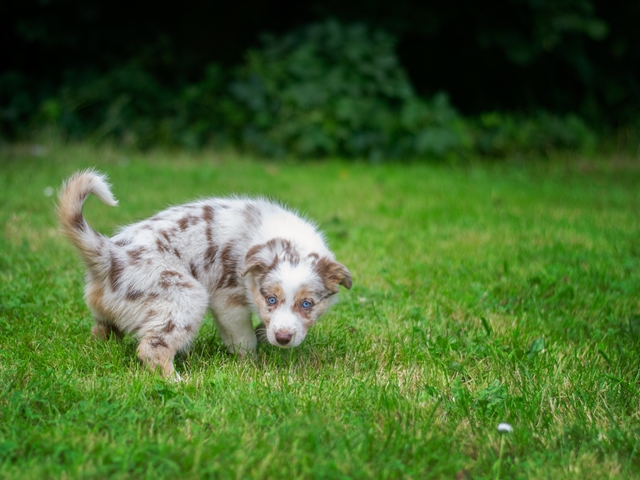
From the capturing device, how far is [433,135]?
10500 millimetres

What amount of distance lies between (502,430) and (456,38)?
36.0 ft

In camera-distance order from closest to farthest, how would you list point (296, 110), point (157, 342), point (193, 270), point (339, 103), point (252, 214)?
1. point (157, 342)
2. point (193, 270)
3. point (252, 214)
4. point (339, 103)
5. point (296, 110)

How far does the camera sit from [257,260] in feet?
11.6

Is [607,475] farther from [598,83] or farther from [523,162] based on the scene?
[598,83]

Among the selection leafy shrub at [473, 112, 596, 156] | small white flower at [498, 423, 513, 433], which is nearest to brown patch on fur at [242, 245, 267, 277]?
small white flower at [498, 423, 513, 433]

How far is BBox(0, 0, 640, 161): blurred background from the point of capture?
1086 cm

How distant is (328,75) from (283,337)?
8.22m

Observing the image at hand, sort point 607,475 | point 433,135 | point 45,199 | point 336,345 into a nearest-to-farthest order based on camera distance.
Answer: point 607,475, point 336,345, point 45,199, point 433,135

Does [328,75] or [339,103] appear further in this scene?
[328,75]

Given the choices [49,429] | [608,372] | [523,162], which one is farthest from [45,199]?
[523,162]

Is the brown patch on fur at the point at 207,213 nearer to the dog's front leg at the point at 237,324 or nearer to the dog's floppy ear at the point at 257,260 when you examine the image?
the dog's floppy ear at the point at 257,260

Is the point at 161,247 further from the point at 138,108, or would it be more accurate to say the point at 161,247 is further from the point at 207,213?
the point at 138,108

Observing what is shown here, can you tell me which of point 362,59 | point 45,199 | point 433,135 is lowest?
point 45,199

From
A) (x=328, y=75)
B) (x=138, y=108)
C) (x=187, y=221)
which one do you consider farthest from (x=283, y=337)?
(x=138, y=108)
